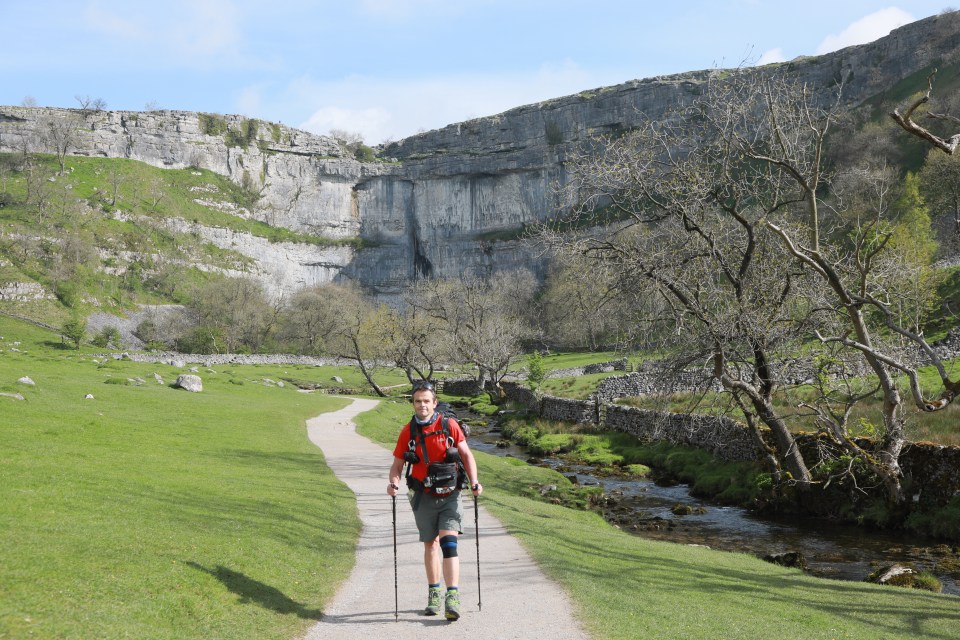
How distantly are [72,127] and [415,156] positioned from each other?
7033 cm

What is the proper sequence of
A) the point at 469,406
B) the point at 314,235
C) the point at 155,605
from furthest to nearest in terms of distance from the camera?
the point at 314,235, the point at 469,406, the point at 155,605

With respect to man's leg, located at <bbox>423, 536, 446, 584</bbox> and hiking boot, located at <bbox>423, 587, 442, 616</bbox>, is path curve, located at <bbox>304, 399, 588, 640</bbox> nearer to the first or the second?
hiking boot, located at <bbox>423, 587, 442, 616</bbox>

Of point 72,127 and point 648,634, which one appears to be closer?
point 648,634

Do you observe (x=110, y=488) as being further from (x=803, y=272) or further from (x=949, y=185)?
(x=949, y=185)

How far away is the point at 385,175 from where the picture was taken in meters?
155

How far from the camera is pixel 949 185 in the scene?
170ft

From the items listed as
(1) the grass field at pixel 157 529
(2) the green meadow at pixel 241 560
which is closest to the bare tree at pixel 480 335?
(1) the grass field at pixel 157 529

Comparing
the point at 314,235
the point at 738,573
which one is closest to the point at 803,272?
the point at 738,573

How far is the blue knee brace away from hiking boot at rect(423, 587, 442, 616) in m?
0.39

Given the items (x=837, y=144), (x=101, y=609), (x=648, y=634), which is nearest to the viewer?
(x=101, y=609)

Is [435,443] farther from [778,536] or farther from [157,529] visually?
[778,536]

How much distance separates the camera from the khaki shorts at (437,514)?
741 centimetres

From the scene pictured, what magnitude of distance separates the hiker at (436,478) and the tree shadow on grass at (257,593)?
137 cm

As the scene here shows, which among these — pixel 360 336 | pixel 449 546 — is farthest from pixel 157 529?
pixel 360 336
